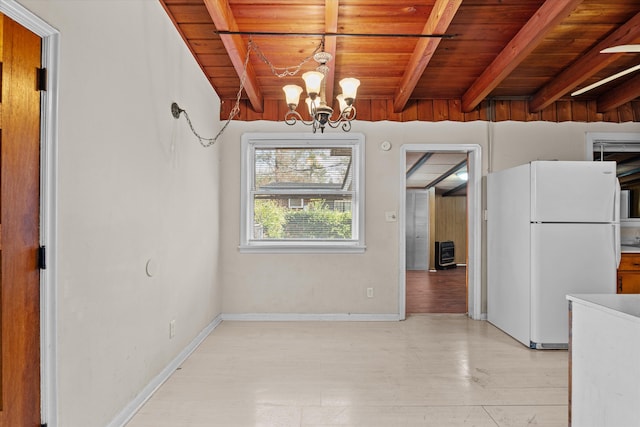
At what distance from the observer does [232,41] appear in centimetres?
284

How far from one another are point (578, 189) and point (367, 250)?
207cm

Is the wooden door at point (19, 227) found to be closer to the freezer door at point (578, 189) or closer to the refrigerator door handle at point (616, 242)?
the freezer door at point (578, 189)

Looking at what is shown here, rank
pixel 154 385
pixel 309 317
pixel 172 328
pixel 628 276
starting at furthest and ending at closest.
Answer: pixel 309 317 < pixel 628 276 < pixel 172 328 < pixel 154 385

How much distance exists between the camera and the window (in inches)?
168

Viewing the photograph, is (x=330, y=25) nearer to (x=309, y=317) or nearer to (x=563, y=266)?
(x=563, y=266)

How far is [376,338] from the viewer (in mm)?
3557

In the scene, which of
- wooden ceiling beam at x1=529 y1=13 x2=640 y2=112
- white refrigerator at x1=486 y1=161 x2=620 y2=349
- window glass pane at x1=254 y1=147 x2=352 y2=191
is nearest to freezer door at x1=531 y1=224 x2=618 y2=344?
white refrigerator at x1=486 y1=161 x2=620 y2=349

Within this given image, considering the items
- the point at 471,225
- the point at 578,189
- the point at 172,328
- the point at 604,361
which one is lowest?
the point at 172,328

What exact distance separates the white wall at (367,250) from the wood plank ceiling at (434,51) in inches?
8.6

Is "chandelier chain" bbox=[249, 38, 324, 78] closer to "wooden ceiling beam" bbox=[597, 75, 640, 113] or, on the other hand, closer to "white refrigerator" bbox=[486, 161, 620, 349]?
"white refrigerator" bbox=[486, 161, 620, 349]

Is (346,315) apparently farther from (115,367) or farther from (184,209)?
(115,367)

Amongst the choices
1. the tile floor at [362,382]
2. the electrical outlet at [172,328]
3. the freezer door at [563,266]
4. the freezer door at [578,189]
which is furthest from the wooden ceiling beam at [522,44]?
the electrical outlet at [172,328]

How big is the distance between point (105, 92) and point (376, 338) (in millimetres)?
2944

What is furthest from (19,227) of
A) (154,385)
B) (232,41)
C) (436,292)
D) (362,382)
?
(436,292)
